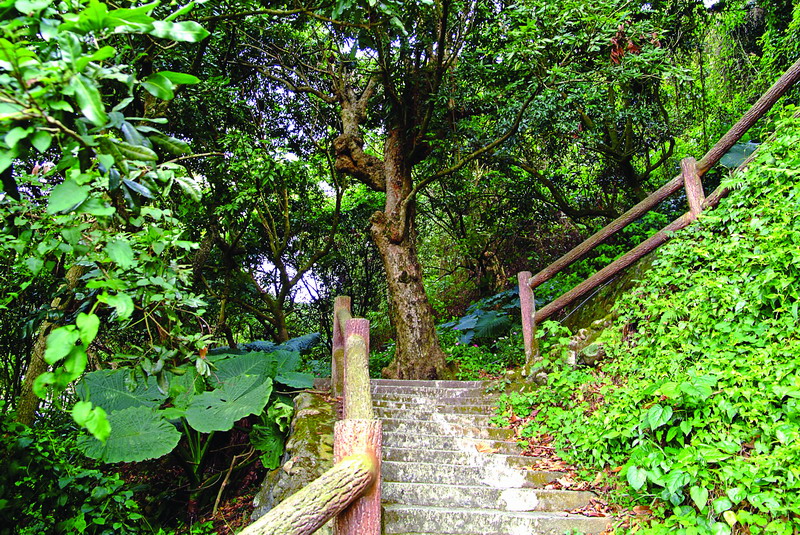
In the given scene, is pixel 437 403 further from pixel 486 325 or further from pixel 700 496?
pixel 486 325

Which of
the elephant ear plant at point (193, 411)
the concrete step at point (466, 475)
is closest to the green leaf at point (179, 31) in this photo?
the elephant ear plant at point (193, 411)

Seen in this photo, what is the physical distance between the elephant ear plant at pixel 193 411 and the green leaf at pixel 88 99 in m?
2.42

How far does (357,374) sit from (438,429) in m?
1.27

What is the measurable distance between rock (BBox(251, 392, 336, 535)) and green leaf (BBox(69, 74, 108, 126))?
301cm

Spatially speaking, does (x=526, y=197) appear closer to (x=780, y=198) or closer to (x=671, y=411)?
(x=780, y=198)

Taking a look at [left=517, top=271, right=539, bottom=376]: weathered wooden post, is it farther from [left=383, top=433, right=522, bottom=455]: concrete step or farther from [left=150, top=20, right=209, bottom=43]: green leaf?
[left=150, top=20, right=209, bottom=43]: green leaf

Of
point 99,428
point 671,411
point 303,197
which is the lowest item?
point 671,411

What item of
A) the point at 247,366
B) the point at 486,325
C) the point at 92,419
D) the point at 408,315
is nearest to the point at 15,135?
the point at 92,419

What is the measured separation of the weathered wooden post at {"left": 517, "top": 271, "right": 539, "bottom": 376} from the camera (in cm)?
460

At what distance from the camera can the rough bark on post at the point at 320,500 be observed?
150cm

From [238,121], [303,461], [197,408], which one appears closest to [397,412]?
[303,461]

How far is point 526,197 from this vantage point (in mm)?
8430

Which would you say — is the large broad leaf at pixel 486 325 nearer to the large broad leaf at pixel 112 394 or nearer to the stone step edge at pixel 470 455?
the stone step edge at pixel 470 455

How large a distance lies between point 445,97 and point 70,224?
5.06m
